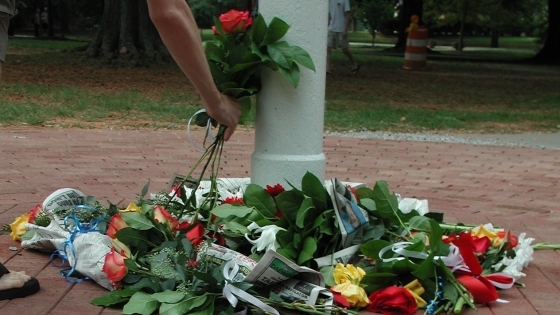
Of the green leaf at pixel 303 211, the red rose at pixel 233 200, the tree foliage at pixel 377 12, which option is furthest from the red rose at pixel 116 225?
the tree foliage at pixel 377 12

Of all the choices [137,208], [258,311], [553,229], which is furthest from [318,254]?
[553,229]

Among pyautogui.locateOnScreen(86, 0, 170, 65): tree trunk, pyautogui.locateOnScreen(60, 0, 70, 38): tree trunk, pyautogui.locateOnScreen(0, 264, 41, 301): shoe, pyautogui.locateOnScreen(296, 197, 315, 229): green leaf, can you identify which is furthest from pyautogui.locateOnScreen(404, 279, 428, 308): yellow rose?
pyautogui.locateOnScreen(60, 0, 70, 38): tree trunk

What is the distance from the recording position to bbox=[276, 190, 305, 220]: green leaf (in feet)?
10.9

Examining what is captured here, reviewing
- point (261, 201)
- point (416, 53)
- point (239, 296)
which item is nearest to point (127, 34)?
point (416, 53)

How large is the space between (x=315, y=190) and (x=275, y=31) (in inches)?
29.4

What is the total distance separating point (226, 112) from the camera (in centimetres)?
328

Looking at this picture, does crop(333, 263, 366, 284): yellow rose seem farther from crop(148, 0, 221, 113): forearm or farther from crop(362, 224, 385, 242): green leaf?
crop(148, 0, 221, 113): forearm

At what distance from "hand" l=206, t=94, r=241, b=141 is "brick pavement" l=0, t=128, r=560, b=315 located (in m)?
0.88

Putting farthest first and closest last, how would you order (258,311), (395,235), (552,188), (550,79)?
(550,79)
(552,188)
(395,235)
(258,311)

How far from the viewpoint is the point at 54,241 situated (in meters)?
3.53

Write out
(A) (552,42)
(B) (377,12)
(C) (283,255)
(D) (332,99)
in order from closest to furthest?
(C) (283,255)
(D) (332,99)
(A) (552,42)
(B) (377,12)

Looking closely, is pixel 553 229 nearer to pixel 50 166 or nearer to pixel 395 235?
pixel 395 235

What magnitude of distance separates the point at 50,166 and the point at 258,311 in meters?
3.51

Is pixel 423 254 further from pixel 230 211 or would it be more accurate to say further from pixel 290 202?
pixel 230 211
